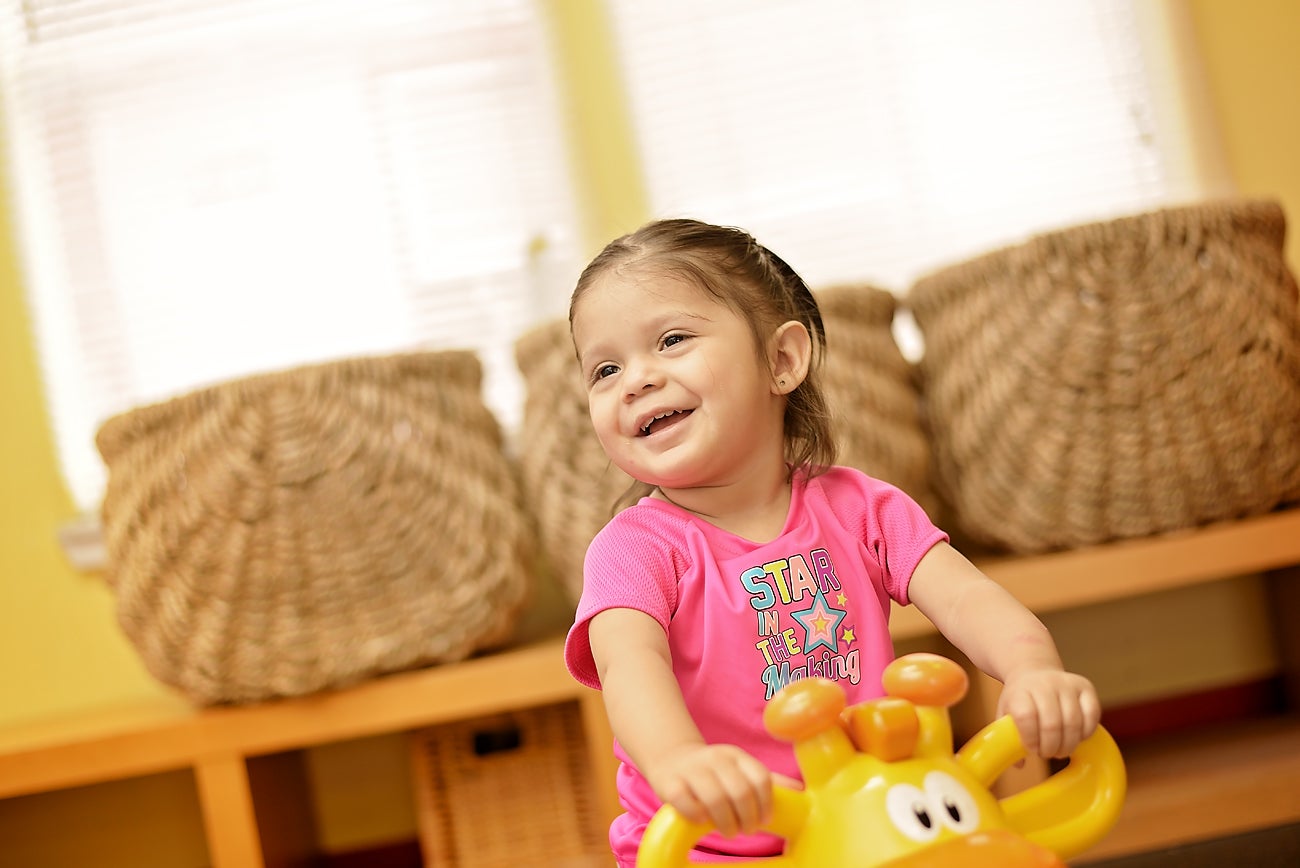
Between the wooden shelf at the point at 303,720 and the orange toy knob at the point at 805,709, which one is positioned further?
the wooden shelf at the point at 303,720

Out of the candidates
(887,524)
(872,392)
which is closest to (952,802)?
(887,524)

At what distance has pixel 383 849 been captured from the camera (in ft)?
5.56

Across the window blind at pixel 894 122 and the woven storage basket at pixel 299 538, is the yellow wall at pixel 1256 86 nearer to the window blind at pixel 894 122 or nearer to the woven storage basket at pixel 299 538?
the window blind at pixel 894 122

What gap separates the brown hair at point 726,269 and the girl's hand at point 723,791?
302 mm

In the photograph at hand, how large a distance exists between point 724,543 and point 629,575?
0.07 metres

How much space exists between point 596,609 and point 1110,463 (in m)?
0.88

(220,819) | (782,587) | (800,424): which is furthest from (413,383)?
(782,587)

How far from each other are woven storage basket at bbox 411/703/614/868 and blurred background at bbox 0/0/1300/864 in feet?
1.62

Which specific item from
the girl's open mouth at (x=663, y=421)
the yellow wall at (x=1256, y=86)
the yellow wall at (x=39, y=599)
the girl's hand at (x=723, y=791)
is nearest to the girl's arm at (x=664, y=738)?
the girl's hand at (x=723, y=791)

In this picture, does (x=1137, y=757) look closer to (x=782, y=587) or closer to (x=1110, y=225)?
(x=1110, y=225)

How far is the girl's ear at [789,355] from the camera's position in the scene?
0.76m

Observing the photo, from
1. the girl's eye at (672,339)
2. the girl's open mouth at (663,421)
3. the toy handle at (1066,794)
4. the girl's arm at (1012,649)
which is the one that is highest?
the girl's eye at (672,339)

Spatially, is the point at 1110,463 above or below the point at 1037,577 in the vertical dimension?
above

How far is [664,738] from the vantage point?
1.87ft
